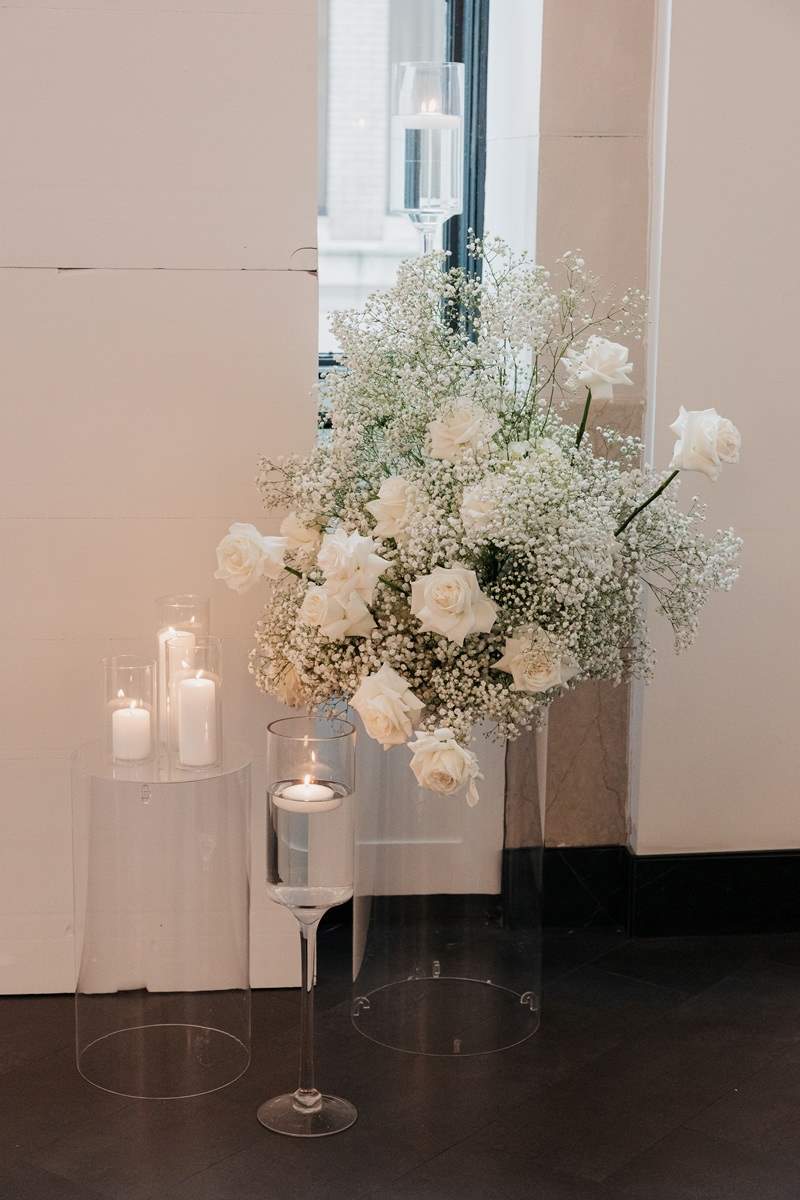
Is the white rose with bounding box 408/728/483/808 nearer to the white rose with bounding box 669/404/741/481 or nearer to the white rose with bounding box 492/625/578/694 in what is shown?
the white rose with bounding box 492/625/578/694

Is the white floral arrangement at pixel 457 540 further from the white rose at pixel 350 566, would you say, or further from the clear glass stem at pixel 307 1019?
the clear glass stem at pixel 307 1019

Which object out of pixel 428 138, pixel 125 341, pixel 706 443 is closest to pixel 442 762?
pixel 706 443

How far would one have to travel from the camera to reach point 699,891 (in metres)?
2.43

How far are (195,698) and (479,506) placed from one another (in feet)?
1.59

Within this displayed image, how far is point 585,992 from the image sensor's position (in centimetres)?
221

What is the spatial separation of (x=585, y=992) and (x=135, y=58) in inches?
62.0

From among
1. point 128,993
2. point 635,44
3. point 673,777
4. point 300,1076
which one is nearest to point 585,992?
point 673,777

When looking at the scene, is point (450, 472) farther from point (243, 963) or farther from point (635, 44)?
point (635, 44)

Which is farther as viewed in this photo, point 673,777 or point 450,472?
point 673,777

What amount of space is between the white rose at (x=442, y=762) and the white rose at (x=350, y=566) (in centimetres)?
20

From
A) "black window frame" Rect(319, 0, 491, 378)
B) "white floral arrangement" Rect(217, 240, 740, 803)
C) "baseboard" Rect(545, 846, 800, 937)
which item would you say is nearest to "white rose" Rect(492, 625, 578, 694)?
"white floral arrangement" Rect(217, 240, 740, 803)

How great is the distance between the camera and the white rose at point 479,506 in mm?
1751

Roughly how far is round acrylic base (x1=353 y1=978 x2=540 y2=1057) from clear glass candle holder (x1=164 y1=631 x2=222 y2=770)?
45 cm

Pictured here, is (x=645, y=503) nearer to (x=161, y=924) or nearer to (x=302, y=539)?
(x=302, y=539)
